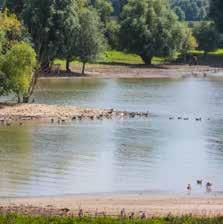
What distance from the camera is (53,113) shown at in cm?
6369

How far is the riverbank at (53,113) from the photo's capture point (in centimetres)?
6169

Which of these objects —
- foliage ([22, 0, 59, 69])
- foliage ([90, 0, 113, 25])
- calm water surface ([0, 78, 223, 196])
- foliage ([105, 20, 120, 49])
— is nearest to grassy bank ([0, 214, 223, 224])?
calm water surface ([0, 78, 223, 196])

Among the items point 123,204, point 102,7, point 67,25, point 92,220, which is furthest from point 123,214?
point 102,7

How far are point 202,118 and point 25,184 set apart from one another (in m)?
32.1

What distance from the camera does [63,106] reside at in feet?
224

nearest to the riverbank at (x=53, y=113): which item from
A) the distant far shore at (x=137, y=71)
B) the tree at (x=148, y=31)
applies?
the distant far shore at (x=137, y=71)

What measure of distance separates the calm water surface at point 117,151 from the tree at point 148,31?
46.9 metres

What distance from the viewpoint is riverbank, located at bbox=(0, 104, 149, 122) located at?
61688 millimetres

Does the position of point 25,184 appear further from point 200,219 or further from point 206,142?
point 206,142

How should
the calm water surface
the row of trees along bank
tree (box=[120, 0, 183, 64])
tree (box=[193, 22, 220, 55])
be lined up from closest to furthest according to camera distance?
the calm water surface < the row of trees along bank < tree (box=[120, 0, 183, 64]) < tree (box=[193, 22, 220, 55])

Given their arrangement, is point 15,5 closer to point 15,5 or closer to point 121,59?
point 15,5

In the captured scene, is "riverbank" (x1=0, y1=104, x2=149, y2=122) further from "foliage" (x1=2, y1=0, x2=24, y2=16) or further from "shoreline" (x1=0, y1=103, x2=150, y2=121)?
"foliage" (x1=2, y1=0, x2=24, y2=16)

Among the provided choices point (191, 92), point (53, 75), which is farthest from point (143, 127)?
point (53, 75)

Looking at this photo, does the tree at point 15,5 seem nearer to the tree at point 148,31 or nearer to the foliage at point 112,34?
the tree at point 148,31
